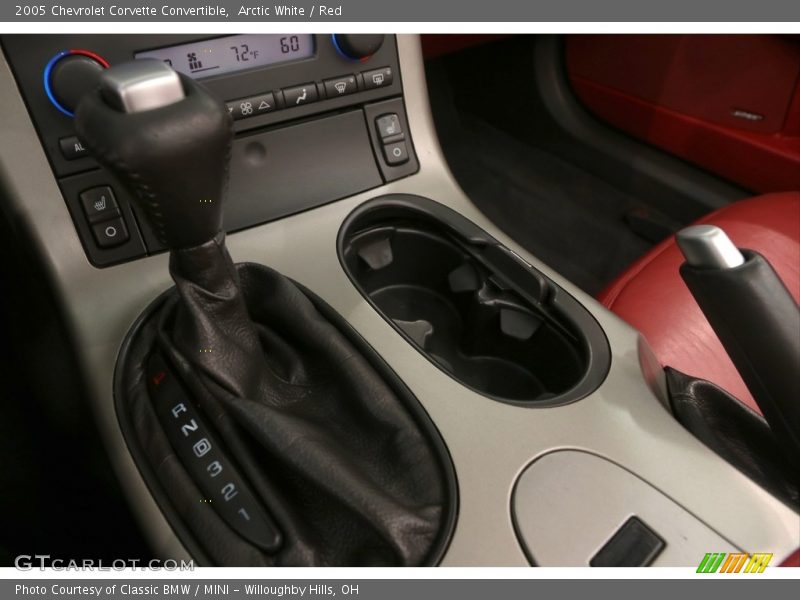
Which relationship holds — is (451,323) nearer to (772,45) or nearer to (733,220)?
(733,220)

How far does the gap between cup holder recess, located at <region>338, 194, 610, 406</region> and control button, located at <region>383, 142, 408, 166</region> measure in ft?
0.15

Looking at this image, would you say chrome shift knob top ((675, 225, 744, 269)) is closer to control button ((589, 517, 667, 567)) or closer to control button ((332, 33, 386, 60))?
control button ((589, 517, 667, 567))

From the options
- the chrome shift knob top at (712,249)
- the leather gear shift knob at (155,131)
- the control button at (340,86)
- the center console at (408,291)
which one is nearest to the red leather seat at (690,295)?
the center console at (408,291)

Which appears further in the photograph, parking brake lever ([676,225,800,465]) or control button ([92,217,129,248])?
control button ([92,217,129,248])

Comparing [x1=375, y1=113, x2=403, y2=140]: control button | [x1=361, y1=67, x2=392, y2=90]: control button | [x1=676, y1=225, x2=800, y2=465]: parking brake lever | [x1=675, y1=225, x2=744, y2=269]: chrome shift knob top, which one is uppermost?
[x1=361, y1=67, x2=392, y2=90]: control button

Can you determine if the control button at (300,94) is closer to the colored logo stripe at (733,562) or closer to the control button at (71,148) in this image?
the control button at (71,148)

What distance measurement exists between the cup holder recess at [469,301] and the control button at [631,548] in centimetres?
12

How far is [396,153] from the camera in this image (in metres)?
0.69

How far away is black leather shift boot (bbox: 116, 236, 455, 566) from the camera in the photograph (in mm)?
419

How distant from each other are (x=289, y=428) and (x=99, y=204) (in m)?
0.27

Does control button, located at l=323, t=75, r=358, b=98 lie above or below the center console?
above

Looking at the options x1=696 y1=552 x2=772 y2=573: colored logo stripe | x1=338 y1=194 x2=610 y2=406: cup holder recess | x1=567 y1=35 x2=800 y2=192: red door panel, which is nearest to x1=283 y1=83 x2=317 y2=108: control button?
x1=338 y1=194 x2=610 y2=406: cup holder recess

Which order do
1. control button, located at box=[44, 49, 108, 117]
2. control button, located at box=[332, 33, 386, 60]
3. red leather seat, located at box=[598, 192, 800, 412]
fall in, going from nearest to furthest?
control button, located at box=[44, 49, 108, 117]
control button, located at box=[332, 33, 386, 60]
red leather seat, located at box=[598, 192, 800, 412]

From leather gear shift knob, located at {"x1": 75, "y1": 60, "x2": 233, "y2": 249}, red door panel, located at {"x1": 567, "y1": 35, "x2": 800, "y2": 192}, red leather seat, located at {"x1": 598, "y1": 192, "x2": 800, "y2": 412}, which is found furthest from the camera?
red door panel, located at {"x1": 567, "y1": 35, "x2": 800, "y2": 192}
